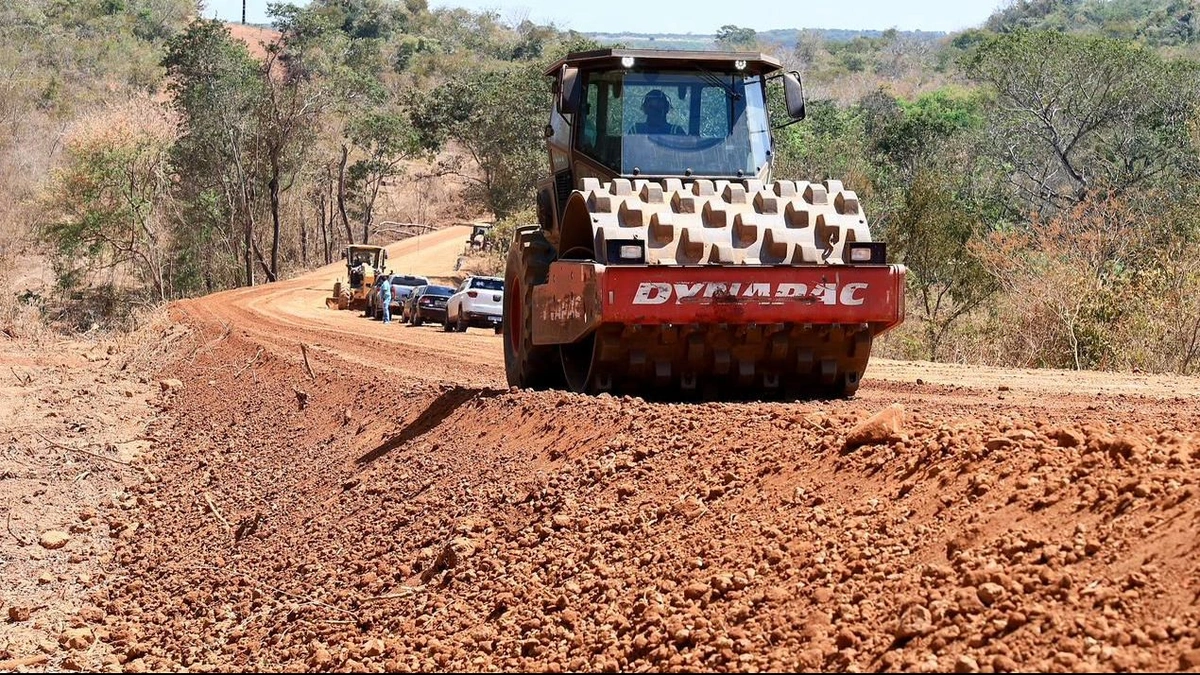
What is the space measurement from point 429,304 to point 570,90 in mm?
23600

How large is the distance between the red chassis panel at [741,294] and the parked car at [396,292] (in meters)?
28.6

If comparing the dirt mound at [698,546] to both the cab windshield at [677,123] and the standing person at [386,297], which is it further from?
the standing person at [386,297]

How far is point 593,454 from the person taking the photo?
29.0 ft

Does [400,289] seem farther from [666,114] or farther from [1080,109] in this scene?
[666,114]

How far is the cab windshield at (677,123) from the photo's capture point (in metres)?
11.7

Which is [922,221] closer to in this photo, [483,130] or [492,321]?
[492,321]

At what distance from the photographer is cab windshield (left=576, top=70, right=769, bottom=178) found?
462 inches

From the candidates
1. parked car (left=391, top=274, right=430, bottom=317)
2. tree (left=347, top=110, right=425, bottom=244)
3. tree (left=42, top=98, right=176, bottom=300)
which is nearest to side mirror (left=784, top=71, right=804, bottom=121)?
parked car (left=391, top=274, right=430, bottom=317)

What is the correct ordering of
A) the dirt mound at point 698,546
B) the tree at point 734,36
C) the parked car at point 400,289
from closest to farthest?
the dirt mound at point 698,546 → the parked car at point 400,289 → the tree at point 734,36

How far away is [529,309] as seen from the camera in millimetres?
12664

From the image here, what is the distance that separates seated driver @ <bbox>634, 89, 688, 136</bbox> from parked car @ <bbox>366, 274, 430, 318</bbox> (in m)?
26.9

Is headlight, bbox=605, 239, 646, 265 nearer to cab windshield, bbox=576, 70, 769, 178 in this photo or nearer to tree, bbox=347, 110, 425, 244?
cab windshield, bbox=576, 70, 769, 178

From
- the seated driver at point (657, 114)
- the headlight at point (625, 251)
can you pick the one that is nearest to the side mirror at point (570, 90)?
the seated driver at point (657, 114)

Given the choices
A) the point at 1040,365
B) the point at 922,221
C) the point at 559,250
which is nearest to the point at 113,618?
the point at 559,250
